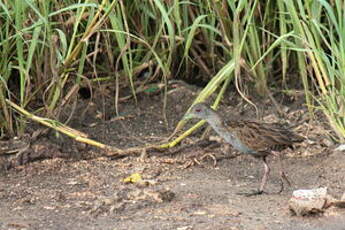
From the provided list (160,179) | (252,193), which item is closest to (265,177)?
(252,193)

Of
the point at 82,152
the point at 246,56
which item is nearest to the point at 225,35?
the point at 246,56

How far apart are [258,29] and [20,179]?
7.53 feet

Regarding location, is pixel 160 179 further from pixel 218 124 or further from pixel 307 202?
pixel 307 202

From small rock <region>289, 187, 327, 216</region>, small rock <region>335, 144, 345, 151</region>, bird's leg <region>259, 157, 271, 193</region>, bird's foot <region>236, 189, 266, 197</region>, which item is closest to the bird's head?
bird's leg <region>259, 157, 271, 193</region>

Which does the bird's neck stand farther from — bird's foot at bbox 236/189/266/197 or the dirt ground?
bird's foot at bbox 236/189/266/197

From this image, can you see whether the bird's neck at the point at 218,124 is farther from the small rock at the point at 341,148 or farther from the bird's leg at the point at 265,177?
the small rock at the point at 341,148

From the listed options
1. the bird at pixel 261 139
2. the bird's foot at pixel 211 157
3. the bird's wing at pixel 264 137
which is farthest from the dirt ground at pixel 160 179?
the bird's wing at pixel 264 137

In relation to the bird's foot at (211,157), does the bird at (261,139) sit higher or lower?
higher

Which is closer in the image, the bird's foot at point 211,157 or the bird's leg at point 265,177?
the bird's leg at point 265,177

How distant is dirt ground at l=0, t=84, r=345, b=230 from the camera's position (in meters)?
5.31

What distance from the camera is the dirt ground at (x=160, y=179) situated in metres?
5.31

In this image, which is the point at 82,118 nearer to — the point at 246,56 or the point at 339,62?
the point at 246,56

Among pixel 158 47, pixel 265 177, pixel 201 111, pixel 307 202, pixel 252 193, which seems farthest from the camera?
pixel 158 47

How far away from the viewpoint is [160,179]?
610cm
